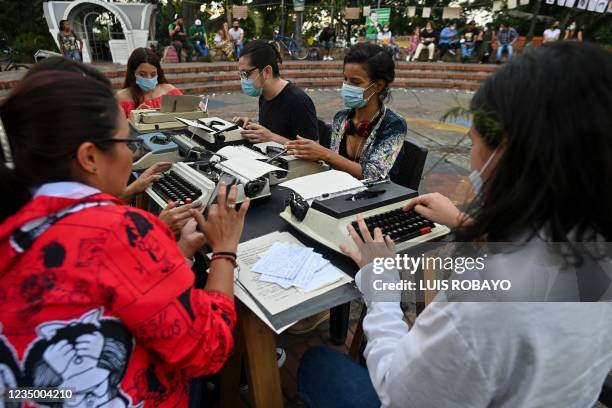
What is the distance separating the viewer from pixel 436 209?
144 cm

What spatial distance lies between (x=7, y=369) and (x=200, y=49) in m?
12.7

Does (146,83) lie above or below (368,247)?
above

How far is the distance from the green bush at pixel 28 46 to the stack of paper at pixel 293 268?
43.0 feet

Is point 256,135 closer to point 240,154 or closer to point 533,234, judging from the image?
point 240,154

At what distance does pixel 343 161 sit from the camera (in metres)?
2.13

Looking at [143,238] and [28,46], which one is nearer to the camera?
[143,238]

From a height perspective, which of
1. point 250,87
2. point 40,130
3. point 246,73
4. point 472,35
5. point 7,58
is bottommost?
point 7,58

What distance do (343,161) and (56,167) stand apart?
1.52 m

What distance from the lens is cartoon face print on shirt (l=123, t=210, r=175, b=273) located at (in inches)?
31.2

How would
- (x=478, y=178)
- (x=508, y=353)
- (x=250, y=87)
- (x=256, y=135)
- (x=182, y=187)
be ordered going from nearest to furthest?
1. (x=508, y=353)
2. (x=478, y=178)
3. (x=182, y=187)
4. (x=256, y=135)
5. (x=250, y=87)

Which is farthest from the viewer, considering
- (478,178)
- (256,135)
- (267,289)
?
(256,135)

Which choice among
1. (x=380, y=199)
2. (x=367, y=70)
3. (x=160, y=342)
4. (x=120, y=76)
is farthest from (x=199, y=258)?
(x=120, y=76)

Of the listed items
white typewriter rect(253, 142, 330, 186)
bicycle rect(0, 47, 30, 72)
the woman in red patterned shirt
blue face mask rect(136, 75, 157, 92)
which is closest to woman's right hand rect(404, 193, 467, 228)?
white typewriter rect(253, 142, 330, 186)

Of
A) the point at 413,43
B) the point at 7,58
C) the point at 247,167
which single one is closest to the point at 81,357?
the point at 247,167
